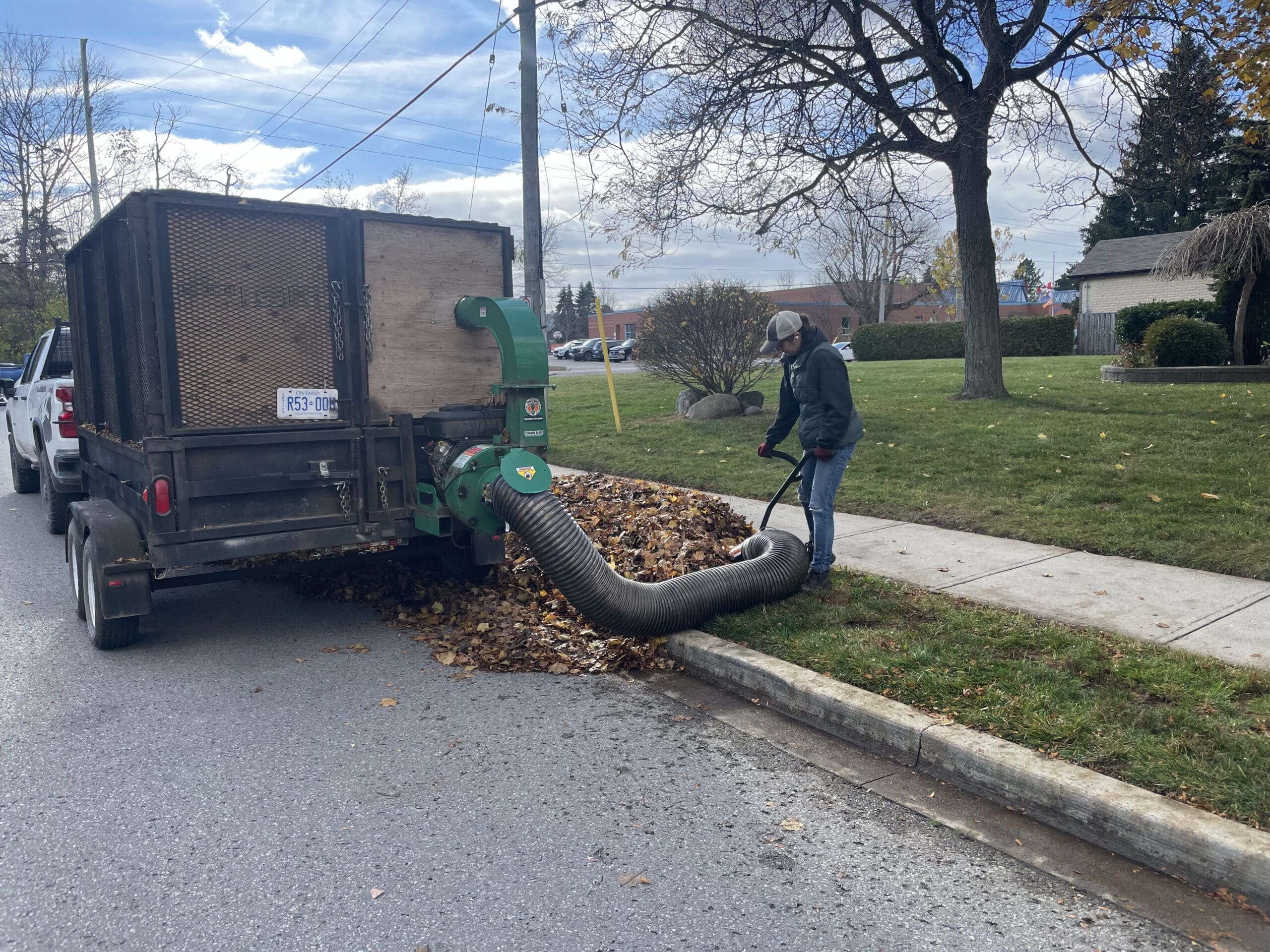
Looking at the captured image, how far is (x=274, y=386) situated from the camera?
5723 mm

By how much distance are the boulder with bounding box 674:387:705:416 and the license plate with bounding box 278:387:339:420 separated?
988 centimetres

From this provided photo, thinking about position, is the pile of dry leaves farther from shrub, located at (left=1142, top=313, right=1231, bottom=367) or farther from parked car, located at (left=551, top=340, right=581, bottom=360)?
parked car, located at (left=551, top=340, right=581, bottom=360)

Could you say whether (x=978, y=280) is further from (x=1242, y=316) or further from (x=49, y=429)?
(x=49, y=429)

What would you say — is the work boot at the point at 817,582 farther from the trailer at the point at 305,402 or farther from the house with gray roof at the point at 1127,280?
the house with gray roof at the point at 1127,280

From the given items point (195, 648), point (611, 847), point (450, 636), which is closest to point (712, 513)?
point (450, 636)

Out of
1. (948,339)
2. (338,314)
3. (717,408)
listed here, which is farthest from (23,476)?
(948,339)

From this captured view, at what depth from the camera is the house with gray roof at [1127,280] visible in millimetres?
36344

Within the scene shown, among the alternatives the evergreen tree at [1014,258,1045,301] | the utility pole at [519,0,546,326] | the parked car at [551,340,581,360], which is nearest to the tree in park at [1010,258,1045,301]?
the evergreen tree at [1014,258,1045,301]

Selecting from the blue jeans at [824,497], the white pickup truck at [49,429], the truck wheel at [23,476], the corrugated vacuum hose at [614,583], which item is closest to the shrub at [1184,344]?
the blue jeans at [824,497]

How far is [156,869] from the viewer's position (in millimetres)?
3303

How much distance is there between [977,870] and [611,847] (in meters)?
1.24

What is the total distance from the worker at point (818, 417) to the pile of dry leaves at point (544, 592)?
74 cm

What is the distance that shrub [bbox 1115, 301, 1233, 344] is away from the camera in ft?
67.9

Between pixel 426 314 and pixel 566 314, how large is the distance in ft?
350
